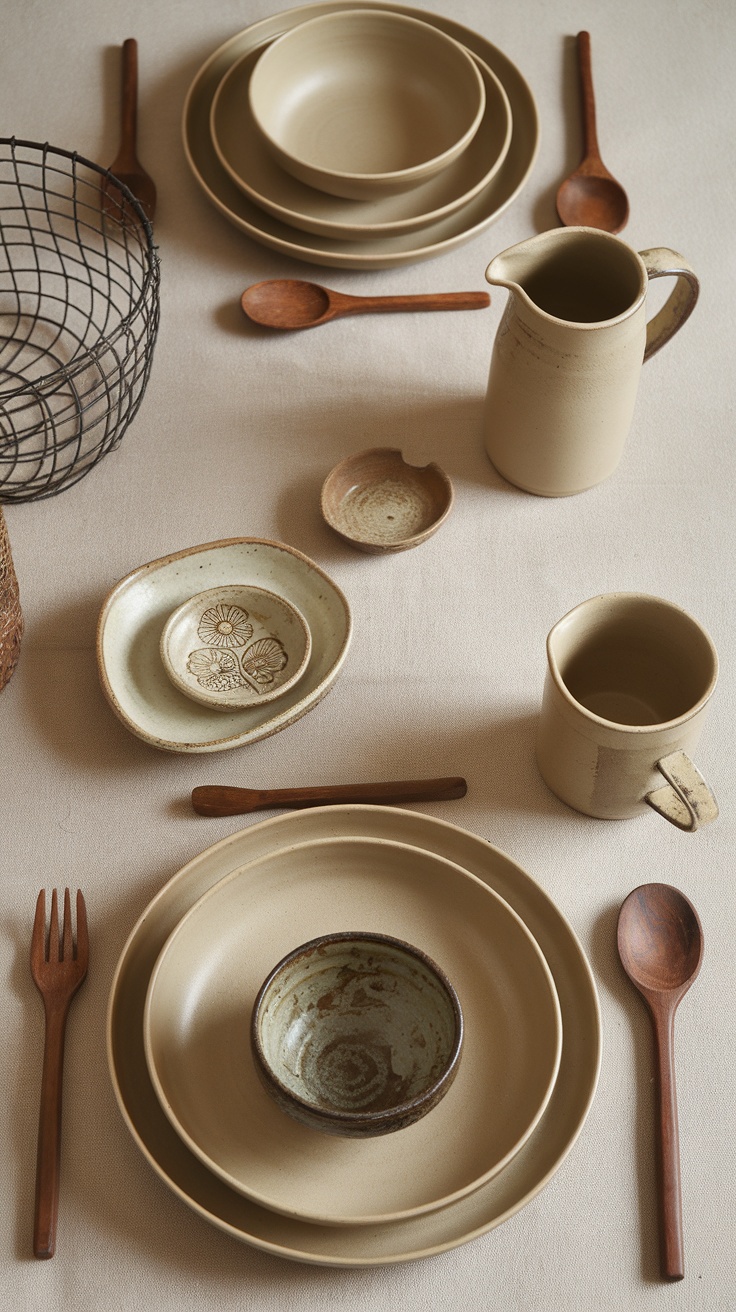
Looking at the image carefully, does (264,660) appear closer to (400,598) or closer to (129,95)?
(400,598)

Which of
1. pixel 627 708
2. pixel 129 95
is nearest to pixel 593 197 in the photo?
pixel 129 95

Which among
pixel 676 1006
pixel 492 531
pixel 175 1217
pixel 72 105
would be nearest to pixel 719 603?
pixel 492 531

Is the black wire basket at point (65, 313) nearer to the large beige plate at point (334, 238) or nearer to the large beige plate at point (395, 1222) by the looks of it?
the large beige plate at point (334, 238)

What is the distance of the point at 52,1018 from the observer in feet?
2.51

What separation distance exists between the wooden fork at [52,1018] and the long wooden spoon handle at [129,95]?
0.82 meters

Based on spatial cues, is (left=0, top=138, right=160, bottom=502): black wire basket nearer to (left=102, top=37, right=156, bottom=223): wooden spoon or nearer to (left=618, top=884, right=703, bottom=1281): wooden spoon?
(left=102, top=37, right=156, bottom=223): wooden spoon

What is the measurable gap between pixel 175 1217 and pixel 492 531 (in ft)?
1.93

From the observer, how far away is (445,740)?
2.97 ft

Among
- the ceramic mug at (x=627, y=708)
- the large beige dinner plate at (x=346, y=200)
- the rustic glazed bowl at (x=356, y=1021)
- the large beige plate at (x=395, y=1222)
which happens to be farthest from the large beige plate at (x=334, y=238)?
→ the rustic glazed bowl at (x=356, y=1021)

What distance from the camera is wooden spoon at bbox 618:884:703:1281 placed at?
73 cm

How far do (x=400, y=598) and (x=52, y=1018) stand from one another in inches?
16.7

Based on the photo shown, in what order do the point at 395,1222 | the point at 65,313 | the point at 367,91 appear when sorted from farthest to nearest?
the point at 367,91 → the point at 65,313 → the point at 395,1222

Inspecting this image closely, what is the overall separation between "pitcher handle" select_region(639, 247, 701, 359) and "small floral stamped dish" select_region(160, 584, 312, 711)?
394 millimetres

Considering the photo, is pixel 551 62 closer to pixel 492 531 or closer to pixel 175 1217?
pixel 492 531
